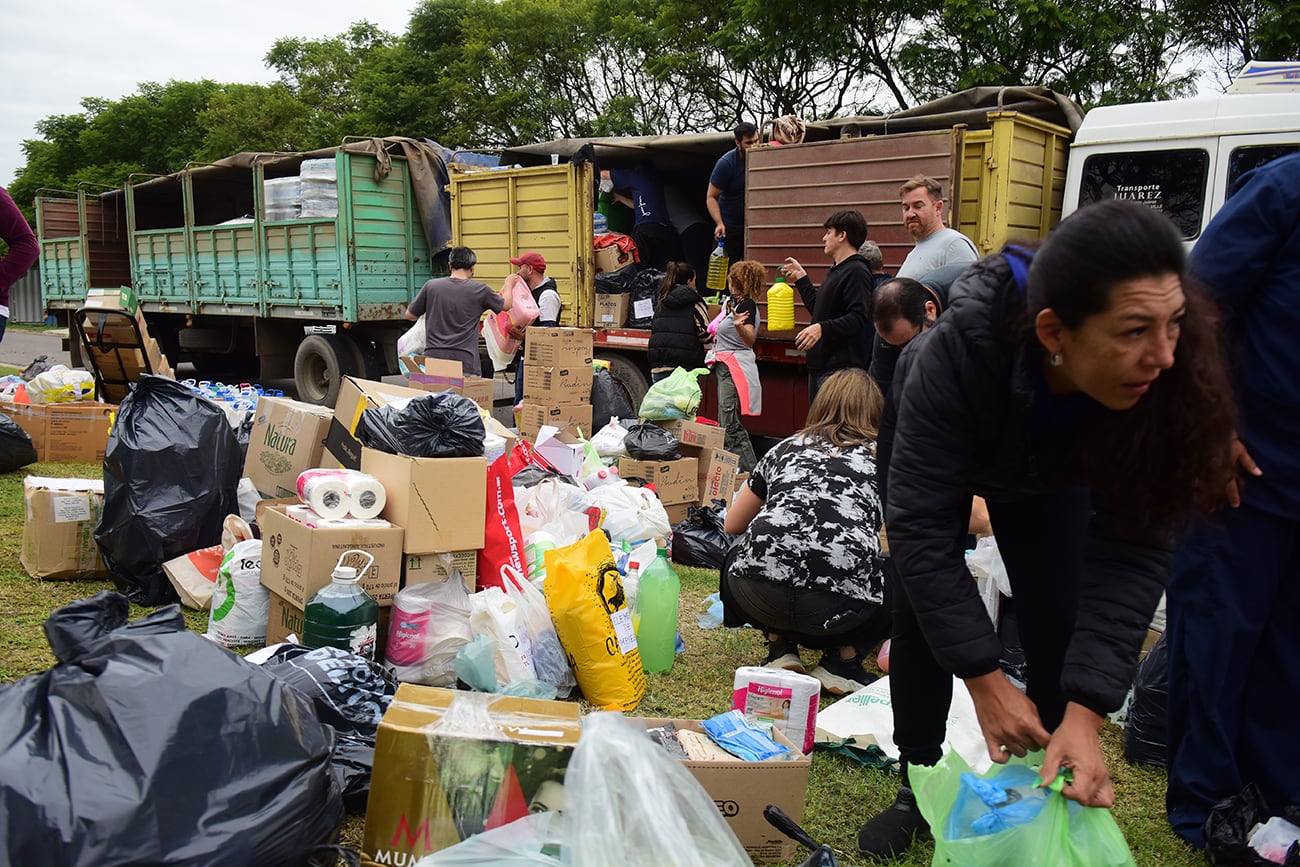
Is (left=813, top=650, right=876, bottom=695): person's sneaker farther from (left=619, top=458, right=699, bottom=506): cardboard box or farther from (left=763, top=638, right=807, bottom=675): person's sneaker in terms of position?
(left=619, top=458, right=699, bottom=506): cardboard box

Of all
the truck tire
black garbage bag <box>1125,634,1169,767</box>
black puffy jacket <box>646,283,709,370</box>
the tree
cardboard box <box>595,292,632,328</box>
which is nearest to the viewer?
black garbage bag <box>1125,634,1169,767</box>

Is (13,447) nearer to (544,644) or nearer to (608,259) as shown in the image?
(544,644)

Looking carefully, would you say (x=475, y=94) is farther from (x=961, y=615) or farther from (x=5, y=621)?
(x=961, y=615)

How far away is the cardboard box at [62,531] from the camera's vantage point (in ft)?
12.4

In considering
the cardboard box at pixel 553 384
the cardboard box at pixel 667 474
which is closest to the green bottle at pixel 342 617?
the cardboard box at pixel 667 474

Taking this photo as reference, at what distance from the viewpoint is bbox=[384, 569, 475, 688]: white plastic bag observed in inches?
120

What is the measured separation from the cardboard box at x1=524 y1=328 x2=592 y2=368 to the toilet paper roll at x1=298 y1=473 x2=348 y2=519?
10.0 ft

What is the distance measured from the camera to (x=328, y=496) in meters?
3.21

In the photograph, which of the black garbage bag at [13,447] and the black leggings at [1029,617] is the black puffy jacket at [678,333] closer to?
the black garbage bag at [13,447]

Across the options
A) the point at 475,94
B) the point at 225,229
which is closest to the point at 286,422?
the point at 225,229

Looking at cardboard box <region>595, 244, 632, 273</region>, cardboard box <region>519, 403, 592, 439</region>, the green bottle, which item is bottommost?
the green bottle

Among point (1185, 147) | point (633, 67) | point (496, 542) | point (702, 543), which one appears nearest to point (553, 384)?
point (702, 543)

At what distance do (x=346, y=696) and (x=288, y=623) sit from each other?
2.62ft

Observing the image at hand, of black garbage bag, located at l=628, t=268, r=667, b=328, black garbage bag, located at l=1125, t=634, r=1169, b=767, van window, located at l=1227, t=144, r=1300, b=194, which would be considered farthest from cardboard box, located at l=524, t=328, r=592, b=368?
black garbage bag, located at l=1125, t=634, r=1169, b=767
